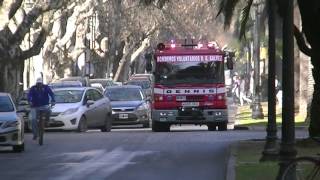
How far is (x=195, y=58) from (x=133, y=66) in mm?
69486

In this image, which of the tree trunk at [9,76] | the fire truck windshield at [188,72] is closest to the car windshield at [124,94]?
the tree trunk at [9,76]

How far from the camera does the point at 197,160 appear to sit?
17.6 m

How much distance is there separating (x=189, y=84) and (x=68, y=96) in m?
4.25

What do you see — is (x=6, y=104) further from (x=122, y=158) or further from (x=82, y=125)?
(x=82, y=125)

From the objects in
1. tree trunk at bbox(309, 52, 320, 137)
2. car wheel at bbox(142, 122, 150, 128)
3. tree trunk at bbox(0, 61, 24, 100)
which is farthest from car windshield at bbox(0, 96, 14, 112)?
car wheel at bbox(142, 122, 150, 128)

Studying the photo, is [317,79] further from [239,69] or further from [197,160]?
[239,69]

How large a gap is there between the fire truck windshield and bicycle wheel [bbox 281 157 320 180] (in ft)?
54.6

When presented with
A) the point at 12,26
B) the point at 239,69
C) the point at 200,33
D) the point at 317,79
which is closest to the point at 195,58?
the point at 317,79

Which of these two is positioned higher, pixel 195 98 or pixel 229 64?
pixel 229 64

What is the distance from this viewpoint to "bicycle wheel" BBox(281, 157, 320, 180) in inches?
401

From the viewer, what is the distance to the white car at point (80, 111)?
2766 centimetres

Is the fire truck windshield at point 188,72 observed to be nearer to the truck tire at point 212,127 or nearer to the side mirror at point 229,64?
the side mirror at point 229,64

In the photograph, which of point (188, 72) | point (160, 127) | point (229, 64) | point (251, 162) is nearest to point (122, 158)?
point (251, 162)

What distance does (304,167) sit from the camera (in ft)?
36.1
